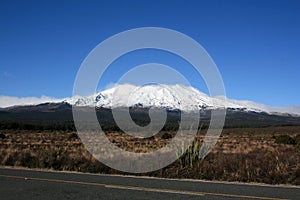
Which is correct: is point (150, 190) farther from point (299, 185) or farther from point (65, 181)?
point (299, 185)

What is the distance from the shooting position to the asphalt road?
845 cm

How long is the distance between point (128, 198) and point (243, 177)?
4715mm

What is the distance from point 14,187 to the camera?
9625 millimetres

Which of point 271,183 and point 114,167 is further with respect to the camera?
point 114,167

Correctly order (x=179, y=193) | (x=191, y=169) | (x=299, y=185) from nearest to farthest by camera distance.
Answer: (x=179, y=193) < (x=299, y=185) < (x=191, y=169)

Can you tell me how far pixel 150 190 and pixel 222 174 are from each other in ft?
12.1

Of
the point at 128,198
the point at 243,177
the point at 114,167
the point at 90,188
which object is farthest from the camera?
the point at 114,167

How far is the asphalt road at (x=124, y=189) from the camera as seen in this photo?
845 centimetres

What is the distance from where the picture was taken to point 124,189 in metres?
9.40

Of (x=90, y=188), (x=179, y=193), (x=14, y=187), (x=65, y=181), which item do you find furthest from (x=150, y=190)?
(x=14, y=187)

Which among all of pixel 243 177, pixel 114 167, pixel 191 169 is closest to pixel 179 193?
pixel 243 177

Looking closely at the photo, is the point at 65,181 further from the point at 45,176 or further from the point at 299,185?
the point at 299,185

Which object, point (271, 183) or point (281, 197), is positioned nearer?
point (281, 197)

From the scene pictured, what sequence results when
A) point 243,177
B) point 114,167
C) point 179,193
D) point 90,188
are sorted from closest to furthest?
point 179,193 < point 90,188 < point 243,177 < point 114,167
